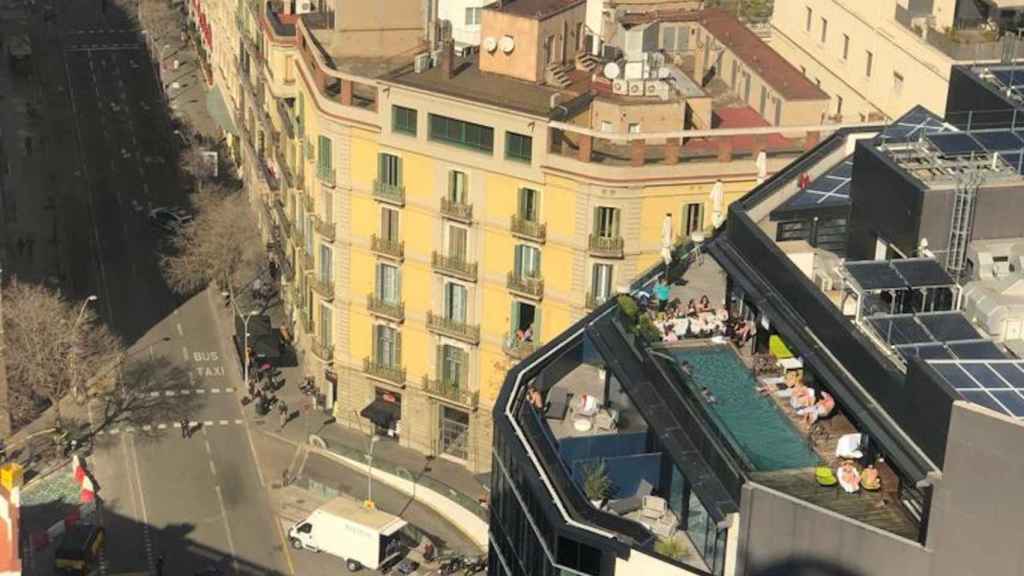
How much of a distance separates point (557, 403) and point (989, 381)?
20484 mm

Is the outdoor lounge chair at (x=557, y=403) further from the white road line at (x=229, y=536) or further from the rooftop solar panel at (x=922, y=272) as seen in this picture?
the white road line at (x=229, y=536)

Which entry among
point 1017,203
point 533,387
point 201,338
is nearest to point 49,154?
point 201,338

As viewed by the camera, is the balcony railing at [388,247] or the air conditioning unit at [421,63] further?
the balcony railing at [388,247]

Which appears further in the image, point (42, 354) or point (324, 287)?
point (42, 354)

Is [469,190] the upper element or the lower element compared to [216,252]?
upper

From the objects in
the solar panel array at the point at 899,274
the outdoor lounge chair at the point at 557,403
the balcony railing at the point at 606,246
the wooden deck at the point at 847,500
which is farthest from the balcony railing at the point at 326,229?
the wooden deck at the point at 847,500

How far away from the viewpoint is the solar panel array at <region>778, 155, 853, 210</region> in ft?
234

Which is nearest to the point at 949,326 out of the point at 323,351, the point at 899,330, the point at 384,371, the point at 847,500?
the point at 899,330

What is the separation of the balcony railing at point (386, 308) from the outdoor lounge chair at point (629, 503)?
51.7 metres

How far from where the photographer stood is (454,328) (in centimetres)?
11350

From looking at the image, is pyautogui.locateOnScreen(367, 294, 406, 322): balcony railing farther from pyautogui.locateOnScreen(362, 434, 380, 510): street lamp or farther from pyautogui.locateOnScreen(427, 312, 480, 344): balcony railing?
pyautogui.locateOnScreen(362, 434, 380, 510): street lamp

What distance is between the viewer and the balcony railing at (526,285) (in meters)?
110

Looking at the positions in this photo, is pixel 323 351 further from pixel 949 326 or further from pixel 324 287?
pixel 949 326

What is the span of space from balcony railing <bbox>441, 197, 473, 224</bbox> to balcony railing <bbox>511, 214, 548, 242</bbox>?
2855mm
